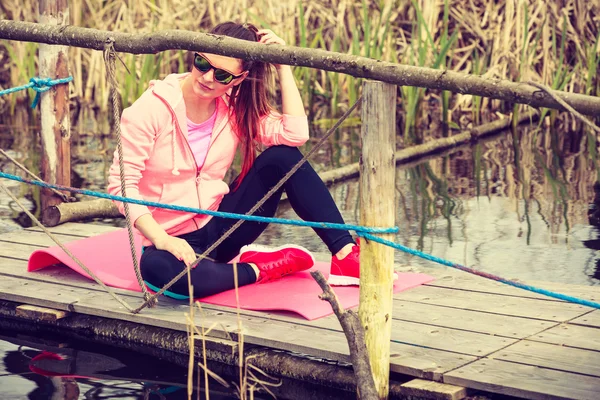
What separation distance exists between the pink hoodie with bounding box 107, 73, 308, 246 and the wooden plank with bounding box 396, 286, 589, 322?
724 millimetres

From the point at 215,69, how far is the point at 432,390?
4.40ft

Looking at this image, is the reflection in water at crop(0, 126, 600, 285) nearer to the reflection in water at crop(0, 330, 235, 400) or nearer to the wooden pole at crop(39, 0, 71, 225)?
the wooden pole at crop(39, 0, 71, 225)

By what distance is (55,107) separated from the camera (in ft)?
19.1

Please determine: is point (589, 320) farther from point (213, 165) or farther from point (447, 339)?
point (213, 165)

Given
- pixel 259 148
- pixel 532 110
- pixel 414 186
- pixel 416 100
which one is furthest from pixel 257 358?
pixel 532 110

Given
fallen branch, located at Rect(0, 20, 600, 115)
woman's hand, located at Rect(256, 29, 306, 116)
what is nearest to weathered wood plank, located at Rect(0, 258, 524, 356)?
woman's hand, located at Rect(256, 29, 306, 116)

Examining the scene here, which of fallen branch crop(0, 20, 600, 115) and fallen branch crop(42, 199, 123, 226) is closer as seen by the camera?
fallen branch crop(0, 20, 600, 115)

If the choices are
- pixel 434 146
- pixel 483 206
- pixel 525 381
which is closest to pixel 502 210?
pixel 483 206

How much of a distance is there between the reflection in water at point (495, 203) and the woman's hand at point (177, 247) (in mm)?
1743

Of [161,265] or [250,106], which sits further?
[250,106]

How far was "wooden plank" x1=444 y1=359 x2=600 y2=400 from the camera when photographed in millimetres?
3357

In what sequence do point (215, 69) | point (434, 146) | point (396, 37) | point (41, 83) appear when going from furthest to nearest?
point (396, 37), point (434, 146), point (41, 83), point (215, 69)

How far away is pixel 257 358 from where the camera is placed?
12.6 ft

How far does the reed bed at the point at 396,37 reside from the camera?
9.24 m
